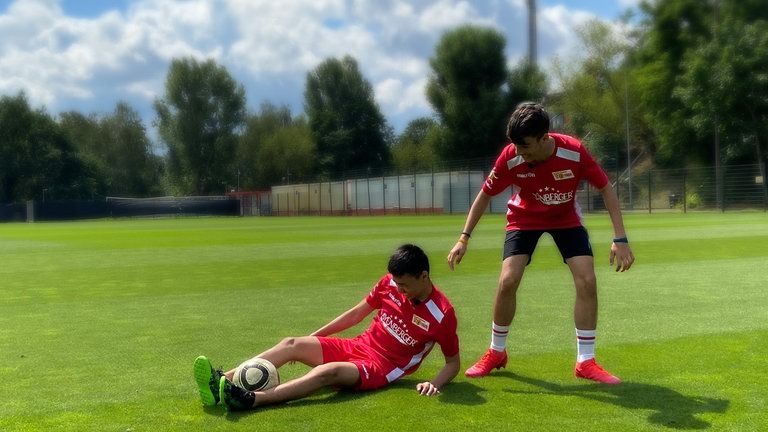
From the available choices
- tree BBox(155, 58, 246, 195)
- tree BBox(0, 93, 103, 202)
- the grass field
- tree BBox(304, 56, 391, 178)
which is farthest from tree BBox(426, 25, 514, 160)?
the grass field

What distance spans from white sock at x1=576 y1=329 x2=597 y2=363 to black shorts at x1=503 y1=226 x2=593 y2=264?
0.53 metres

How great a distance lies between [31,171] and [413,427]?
3348 inches

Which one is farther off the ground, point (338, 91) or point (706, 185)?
point (338, 91)

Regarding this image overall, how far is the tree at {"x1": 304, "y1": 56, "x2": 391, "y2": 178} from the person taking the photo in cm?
9238

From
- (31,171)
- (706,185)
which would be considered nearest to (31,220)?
(31,171)

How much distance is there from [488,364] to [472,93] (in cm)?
6511

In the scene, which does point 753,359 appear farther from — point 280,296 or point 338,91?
point 338,91

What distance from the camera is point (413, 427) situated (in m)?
4.38

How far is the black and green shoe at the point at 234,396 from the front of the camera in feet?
15.3

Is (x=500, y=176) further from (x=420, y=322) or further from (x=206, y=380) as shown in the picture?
(x=206, y=380)

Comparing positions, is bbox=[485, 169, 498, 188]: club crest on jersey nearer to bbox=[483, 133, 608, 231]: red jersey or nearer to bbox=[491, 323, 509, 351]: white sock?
bbox=[483, 133, 608, 231]: red jersey

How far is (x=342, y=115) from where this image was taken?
303 ft

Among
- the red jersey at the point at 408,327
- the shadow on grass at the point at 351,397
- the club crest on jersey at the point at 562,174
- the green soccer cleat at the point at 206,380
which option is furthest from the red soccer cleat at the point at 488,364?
the green soccer cleat at the point at 206,380

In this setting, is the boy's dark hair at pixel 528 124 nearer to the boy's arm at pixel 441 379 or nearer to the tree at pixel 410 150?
the boy's arm at pixel 441 379
